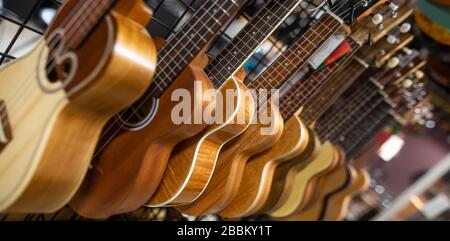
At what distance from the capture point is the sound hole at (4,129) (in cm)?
95

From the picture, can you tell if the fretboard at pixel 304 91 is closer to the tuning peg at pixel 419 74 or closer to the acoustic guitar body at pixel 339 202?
the tuning peg at pixel 419 74

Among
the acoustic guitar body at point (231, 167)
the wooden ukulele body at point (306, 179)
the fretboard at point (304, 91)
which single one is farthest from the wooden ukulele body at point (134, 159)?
the wooden ukulele body at point (306, 179)

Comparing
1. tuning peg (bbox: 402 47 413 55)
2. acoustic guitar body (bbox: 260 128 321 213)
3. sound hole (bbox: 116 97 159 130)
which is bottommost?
acoustic guitar body (bbox: 260 128 321 213)

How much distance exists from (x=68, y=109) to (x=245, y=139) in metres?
0.81

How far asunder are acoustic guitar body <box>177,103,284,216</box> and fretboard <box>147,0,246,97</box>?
0.49 metres

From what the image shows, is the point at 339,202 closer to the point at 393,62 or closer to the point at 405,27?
the point at 393,62

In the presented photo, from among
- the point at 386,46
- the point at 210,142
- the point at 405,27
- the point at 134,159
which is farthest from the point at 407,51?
the point at 134,159

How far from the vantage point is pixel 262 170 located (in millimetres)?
1737

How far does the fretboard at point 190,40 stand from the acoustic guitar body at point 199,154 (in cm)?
22

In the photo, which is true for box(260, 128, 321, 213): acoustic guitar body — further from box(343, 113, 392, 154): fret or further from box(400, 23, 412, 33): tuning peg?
box(343, 113, 392, 154): fret

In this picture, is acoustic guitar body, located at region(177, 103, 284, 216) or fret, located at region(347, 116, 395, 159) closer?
acoustic guitar body, located at region(177, 103, 284, 216)

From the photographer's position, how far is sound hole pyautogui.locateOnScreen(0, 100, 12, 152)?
37.4 inches

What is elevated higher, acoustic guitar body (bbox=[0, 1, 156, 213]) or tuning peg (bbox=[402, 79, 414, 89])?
tuning peg (bbox=[402, 79, 414, 89])

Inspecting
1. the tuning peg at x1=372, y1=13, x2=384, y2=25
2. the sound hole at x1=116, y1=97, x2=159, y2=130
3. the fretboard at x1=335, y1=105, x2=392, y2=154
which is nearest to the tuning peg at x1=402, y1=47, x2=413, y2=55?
the fretboard at x1=335, y1=105, x2=392, y2=154
